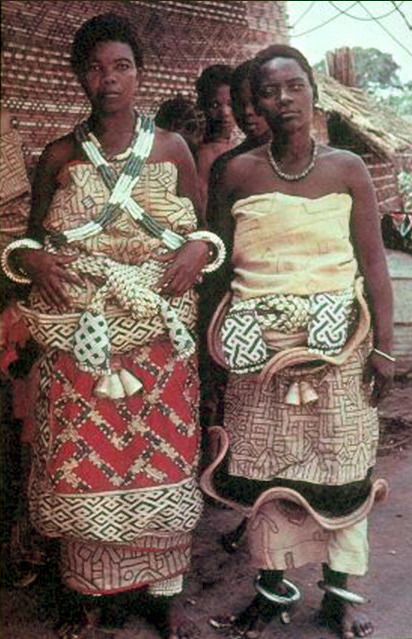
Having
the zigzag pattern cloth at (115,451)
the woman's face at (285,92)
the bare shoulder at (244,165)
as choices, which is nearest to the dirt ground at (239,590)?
the zigzag pattern cloth at (115,451)

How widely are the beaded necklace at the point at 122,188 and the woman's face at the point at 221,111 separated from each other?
1.14m

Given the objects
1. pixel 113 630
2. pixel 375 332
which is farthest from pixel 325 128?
pixel 113 630

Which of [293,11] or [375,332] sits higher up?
[293,11]

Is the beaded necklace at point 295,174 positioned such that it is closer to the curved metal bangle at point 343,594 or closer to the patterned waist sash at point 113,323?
the patterned waist sash at point 113,323

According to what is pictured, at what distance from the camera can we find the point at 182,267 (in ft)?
7.33

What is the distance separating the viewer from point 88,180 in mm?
2225

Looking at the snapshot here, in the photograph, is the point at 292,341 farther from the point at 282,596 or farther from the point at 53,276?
the point at 282,596

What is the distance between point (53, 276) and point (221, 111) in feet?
4.70

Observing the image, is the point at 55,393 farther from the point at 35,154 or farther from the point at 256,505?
the point at 35,154

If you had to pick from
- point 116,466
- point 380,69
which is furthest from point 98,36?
point 380,69

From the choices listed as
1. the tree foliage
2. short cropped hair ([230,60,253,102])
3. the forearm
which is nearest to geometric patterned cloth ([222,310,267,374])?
the forearm

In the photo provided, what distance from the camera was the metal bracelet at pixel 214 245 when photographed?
7.48ft

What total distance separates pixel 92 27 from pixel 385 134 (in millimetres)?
3575

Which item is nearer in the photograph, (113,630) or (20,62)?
(113,630)
